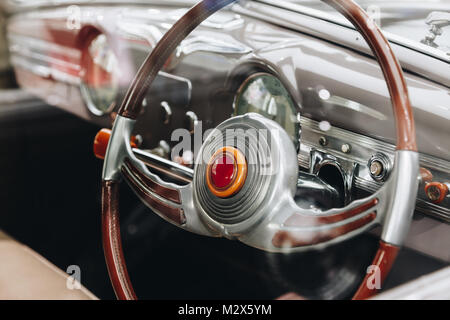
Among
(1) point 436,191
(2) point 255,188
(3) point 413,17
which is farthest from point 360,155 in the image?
(3) point 413,17

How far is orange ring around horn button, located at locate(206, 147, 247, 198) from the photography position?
1.01 meters

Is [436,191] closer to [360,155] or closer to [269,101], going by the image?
[360,155]

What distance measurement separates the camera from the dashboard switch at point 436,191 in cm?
104

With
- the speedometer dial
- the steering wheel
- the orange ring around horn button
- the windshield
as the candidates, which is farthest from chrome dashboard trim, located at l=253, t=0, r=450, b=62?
the orange ring around horn button

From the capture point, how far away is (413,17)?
134 centimetres

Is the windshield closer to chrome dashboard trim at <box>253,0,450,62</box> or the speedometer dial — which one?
chrome dashboard trim at <box>253,0,450,62</box>

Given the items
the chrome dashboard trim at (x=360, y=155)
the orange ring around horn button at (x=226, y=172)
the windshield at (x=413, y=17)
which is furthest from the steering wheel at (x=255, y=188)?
the windshield at (x=413, y=17)

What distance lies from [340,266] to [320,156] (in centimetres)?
57

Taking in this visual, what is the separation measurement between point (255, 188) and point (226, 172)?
7 cm

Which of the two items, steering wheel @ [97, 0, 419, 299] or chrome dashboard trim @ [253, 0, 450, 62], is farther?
chrome dashboard trim @ [253, 0, 450, 62]

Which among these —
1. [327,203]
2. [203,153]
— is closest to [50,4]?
[203,153]

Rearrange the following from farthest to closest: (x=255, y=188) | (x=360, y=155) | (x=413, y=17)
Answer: (x=413, y=17) < (x=360, y=155) < (x=255, y=188)

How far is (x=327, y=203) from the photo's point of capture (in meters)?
1.12

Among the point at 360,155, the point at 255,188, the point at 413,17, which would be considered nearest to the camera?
the point at 255,188
